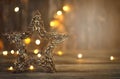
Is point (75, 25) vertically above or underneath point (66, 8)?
underneath

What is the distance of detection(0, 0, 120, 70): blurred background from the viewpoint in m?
2.10

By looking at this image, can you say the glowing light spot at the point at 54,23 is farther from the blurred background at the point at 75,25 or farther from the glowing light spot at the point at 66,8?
the glowing light spot at the point at 66,8

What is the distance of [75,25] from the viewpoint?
2.18 metres

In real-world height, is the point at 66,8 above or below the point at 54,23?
above

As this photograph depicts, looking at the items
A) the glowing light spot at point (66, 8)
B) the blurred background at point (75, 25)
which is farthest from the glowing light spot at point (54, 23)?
the glowing light spot at point (66, 8)

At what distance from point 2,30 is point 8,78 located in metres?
0.52

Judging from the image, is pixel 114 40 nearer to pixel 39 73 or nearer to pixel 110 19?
pixel 110 19

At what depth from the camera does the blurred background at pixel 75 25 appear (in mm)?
2102

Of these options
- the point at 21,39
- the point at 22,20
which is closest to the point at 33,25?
the point at 21,39

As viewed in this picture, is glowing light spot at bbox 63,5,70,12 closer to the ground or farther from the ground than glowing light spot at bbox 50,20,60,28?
farther from the ground

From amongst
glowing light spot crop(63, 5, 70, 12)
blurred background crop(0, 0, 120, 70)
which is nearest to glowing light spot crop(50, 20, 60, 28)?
blurred background crop(0, 0, 120, 70)

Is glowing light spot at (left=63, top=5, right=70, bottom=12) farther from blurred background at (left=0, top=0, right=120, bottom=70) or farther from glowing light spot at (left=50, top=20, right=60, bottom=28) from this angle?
glowing light spot at (left=50, top=20, right=60, bottom=28)

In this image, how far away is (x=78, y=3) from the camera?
2.17 meters

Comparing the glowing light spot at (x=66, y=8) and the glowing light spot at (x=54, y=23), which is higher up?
the glowing light spot at (x=66, y=8)
